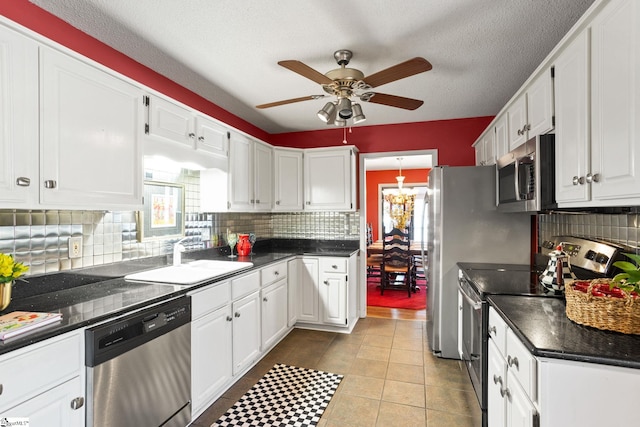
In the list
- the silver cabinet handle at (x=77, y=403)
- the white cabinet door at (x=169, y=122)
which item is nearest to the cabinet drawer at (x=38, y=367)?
the silver cabinet handle at (x=77, y=403)

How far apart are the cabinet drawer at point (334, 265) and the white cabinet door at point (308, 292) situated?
0.09m

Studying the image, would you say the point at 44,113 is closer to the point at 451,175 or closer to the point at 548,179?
the point at 548,179

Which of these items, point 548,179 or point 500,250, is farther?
point 500,250

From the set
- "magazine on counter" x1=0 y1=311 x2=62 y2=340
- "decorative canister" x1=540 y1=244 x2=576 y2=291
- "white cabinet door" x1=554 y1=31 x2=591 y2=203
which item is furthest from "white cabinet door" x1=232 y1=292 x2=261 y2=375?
"white cabinet door" x1=554 y1=31 x2=591 y2=203

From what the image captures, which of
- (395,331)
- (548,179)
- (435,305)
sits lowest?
(395,331)

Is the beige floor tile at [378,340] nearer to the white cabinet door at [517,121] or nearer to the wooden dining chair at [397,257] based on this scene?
the wooden dining chair at [397,257]

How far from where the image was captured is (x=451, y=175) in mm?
2848

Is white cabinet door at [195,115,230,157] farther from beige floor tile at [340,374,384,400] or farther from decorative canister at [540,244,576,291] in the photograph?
decorative canister at [540,244,576,291]

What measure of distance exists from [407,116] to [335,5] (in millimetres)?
2136

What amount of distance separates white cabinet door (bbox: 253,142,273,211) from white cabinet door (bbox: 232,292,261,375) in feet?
3.76

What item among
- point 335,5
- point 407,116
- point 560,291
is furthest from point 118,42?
point 560,291

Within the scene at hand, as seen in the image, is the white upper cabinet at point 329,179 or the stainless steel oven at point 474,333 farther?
the white upper cabinet at point 329,179

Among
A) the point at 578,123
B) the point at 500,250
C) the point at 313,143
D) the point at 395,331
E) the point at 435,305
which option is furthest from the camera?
the point at 313,143

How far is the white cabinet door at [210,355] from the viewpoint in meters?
1.99
